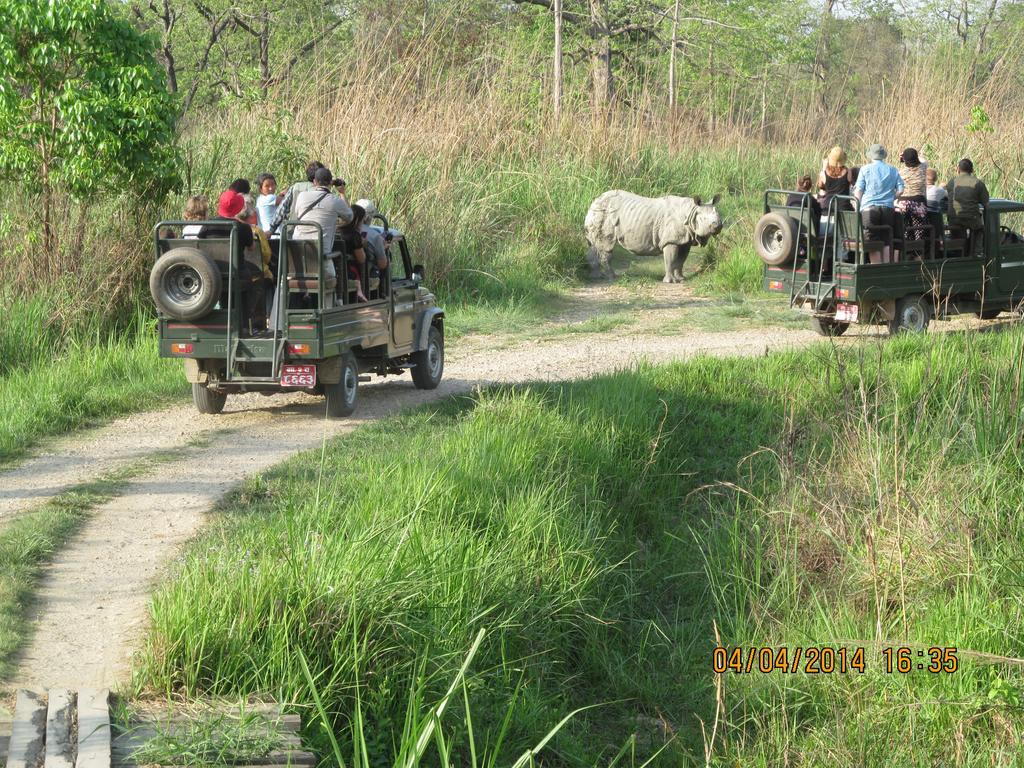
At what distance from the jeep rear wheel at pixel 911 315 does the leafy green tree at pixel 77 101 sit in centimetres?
730

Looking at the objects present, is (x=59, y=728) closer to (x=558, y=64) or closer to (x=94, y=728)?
(x=94, y=728)

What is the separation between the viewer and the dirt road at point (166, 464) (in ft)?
17.4

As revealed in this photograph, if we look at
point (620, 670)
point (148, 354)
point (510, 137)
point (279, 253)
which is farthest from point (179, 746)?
point (510, 137)

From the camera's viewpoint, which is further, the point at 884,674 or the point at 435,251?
the point at 435,251

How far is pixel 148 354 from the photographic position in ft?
35.7

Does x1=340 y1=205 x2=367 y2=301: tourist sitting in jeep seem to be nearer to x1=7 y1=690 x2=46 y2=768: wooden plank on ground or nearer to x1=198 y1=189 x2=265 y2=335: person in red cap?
x1=198 y1=189 x2=265 y2=335: person in red cap

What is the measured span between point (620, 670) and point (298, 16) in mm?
20287

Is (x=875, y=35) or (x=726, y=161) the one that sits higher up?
(x=875, y=35)

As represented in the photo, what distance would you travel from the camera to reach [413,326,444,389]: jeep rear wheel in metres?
10.7

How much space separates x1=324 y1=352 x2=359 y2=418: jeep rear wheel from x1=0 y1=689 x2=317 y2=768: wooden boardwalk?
4.96 meters

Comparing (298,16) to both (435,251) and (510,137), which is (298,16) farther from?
(435,251)

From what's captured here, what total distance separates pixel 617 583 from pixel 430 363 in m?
4.00

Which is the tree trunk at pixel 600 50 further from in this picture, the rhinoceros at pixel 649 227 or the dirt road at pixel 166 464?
the dirt road at pixel 166 464
